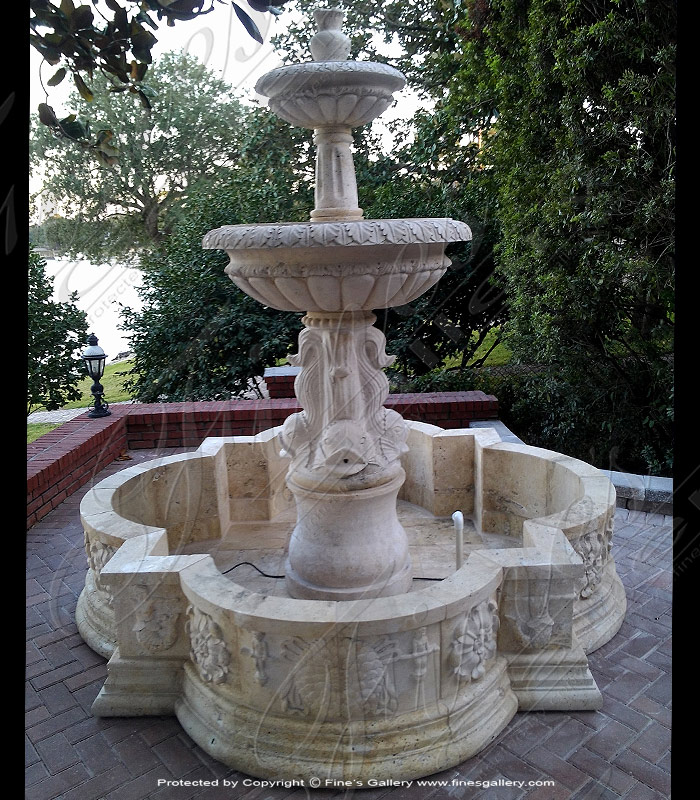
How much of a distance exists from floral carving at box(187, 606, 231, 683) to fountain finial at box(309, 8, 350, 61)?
278 centimetres

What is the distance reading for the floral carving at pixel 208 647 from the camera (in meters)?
3.07

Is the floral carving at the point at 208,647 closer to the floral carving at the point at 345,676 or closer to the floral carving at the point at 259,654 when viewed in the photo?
the floral carving at the point at 259,654

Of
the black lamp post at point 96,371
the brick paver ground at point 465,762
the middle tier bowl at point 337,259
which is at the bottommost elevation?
the brick paver ground at point 465,762

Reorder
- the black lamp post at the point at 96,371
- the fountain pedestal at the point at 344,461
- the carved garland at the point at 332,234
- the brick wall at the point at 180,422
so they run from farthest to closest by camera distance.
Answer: the black lamp post at the point at 96,371
the brick wall at the point at 180,422
the fountain pedestal at the point at 344,461
the carved garland at the point at 332,234

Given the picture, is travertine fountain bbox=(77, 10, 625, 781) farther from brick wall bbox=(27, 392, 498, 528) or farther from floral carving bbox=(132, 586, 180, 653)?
brick wall bbox=(27, 392, 498, 528)

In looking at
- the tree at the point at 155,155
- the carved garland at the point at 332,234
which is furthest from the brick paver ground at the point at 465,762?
the tree at the point at 155,155

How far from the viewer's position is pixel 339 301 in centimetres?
339

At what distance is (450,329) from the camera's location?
1022cm

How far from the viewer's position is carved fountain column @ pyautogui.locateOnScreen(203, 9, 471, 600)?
3.17 meters

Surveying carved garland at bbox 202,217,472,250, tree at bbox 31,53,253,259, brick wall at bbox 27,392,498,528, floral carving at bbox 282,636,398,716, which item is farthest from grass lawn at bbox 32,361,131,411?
floral carving at bbox 282,636,398,716

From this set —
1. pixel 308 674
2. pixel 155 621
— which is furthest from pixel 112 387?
pixel 308 674

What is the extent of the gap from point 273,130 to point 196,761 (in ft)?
30.4

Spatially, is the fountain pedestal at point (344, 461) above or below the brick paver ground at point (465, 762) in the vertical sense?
above

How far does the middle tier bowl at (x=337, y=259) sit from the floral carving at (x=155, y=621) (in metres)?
1.58
